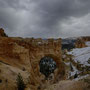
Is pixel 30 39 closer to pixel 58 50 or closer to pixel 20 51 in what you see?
pixel 20 51

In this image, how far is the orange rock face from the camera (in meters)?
11.8

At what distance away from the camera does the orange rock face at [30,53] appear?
11820 millimetres

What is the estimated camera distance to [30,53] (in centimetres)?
1598

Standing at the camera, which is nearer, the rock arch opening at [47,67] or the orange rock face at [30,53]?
the orange rock face at [30,53]

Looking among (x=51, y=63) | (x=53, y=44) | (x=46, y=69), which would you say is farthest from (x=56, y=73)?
(x=51, y=63)

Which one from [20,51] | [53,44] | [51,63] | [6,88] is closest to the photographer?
[6,88]

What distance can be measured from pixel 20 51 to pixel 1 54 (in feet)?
7.15

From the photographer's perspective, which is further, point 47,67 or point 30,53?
→ point 47,67

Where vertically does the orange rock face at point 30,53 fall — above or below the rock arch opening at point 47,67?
above

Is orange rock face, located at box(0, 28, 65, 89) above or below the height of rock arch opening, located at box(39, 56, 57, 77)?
above

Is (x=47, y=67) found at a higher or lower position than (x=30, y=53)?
lower

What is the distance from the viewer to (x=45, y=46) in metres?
17.8

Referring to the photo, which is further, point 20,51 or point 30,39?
point 30,39

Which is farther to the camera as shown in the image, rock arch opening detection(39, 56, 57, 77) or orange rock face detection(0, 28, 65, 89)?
rock arch opening detection(39, 56, 57, 77)
